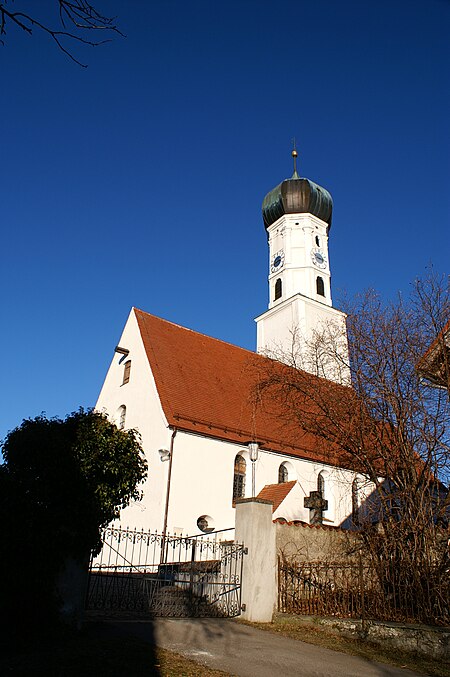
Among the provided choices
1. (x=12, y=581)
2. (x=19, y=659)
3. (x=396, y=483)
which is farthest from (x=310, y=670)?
(x=396, y=483)

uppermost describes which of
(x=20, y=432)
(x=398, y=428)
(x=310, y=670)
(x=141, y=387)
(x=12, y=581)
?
(x=141, y=387)

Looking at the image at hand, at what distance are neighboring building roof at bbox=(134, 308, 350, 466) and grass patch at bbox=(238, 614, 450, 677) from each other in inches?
349

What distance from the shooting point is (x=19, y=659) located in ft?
18.9

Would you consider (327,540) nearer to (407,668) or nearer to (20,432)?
(407,668)

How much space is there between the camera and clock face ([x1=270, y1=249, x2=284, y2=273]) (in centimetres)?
3353

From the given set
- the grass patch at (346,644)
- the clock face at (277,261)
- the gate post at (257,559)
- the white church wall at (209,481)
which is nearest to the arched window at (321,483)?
Result: the white church wall at (209,481)

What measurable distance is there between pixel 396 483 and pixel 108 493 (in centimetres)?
608

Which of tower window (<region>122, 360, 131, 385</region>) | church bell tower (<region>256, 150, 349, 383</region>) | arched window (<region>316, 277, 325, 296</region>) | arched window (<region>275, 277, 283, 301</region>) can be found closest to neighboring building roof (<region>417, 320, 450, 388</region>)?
tower window (<region>122, 360, 131, 385</region>)

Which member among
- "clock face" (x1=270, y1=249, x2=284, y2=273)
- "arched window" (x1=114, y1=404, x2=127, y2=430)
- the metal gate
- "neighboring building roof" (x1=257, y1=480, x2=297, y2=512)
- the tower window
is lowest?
the metal gate

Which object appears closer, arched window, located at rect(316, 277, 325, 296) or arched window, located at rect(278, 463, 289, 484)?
arched window, located at rect(278, 463, 289, 484)

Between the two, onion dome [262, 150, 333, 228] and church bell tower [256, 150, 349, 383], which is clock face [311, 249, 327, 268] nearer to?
church bell tower [256, 150, 349, 383]

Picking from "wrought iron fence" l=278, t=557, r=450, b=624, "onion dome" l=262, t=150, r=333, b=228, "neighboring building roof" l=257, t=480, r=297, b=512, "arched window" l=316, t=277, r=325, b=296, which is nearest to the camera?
"wrought iron fence" l=278, t=557, r=450, b=624

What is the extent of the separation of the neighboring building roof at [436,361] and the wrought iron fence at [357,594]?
4.26 metres

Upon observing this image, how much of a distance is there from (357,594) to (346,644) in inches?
38.3
